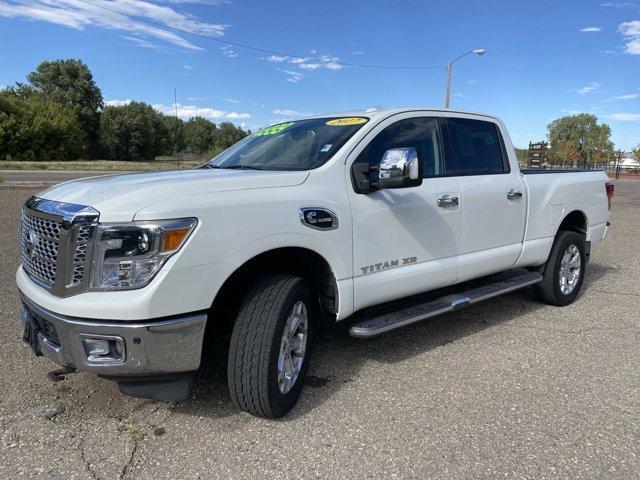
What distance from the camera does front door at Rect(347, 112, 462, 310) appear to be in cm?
345

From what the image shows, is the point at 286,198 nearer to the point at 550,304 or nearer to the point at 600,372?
the point at 600,372

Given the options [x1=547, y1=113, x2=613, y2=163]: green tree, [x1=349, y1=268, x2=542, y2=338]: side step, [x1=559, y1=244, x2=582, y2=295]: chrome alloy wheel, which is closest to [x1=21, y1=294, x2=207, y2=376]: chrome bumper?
[x1=349, y1=268, x2=542, y2=338]: side step

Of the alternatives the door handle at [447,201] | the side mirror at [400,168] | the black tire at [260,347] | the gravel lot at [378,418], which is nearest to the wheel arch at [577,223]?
the gravel lot at [378,418]

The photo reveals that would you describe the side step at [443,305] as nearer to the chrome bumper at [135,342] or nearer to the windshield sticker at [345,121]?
the chrome bumper at [135,342]

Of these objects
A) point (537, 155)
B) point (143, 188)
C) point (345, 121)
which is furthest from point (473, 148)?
point (537, 155)

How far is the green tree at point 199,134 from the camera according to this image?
89938mm

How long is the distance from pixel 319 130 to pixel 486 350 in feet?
7.37

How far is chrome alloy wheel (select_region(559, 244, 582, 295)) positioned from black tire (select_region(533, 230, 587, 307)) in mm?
47

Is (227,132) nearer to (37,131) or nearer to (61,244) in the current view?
(37,131)

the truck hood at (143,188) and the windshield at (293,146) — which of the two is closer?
the truck hood at (143,188)

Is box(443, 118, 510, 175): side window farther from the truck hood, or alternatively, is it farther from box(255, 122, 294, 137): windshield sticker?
the truck hood

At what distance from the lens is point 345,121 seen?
3.92 meters

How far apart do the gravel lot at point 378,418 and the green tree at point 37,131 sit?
168ft

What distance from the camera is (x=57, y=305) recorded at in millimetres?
2621
